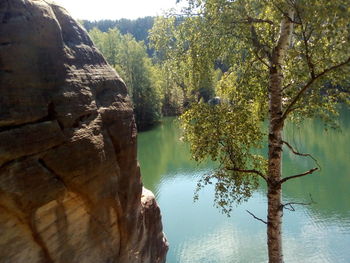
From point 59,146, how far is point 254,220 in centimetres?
1054

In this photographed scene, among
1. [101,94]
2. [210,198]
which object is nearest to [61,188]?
[101,94]

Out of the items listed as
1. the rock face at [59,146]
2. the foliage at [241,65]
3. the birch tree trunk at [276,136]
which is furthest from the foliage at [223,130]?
the rock face at [59,146]

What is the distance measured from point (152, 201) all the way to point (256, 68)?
4311mm

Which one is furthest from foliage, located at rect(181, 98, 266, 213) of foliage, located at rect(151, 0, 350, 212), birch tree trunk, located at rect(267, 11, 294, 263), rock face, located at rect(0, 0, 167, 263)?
rock face, located at rect(0, 0, 167, 263)

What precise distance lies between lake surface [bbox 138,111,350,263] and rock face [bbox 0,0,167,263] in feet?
11.8

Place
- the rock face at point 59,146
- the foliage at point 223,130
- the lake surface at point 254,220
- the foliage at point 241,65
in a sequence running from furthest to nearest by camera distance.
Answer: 1. the lake surface at point 254,220
2. the foliage at point 223,130
3. the foliage at point 241,65
4. the rock face at point 59,146

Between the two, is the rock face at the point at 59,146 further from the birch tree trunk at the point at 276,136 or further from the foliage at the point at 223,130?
the birch tree trunk at the point at 276,136

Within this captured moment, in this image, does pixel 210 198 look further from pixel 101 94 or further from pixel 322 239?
pixel 101 94

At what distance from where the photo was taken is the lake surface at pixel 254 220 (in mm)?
11414

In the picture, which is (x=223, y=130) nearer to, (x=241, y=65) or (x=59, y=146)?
(x=241, y=65)

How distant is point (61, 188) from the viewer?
5516 mm

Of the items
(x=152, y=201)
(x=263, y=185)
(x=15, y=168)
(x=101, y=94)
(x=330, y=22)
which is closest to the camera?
(x=330, y=22)

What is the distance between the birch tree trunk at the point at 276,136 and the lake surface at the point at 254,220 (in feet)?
2.65

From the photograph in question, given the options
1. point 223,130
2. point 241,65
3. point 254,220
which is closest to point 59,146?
point 223,130
